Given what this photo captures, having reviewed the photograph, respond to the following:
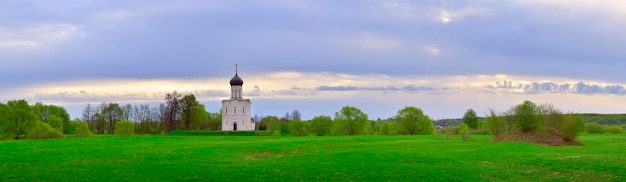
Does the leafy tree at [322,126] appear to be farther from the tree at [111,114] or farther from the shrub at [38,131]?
the tree at [111,114]

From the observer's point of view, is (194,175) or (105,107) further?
(105,107)

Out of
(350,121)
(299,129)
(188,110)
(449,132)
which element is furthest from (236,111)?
(449,132)

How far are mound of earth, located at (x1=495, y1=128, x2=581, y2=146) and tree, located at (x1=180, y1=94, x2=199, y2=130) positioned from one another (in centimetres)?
7571

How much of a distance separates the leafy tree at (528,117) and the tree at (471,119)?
→ 7229 cm

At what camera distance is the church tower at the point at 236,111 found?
401 feet

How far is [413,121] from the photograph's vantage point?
324 ft

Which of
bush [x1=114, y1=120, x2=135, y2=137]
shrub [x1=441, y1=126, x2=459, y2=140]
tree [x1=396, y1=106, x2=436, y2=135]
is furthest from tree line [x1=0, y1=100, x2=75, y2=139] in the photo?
tree [x1=396, y1=106, x2=436, y2=135]

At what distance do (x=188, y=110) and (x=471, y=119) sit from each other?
6785 cm

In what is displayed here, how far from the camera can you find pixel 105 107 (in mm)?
136375

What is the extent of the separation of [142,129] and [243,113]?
105ft

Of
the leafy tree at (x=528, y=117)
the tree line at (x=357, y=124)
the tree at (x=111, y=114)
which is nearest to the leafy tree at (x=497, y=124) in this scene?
the leafy tree at (x=528, y=117)

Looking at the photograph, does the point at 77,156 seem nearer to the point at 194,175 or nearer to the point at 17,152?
the point at 17,152

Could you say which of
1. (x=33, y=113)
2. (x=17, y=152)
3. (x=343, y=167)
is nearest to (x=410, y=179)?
(x=343, y=167)

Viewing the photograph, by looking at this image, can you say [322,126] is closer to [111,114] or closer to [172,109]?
[172,109]
